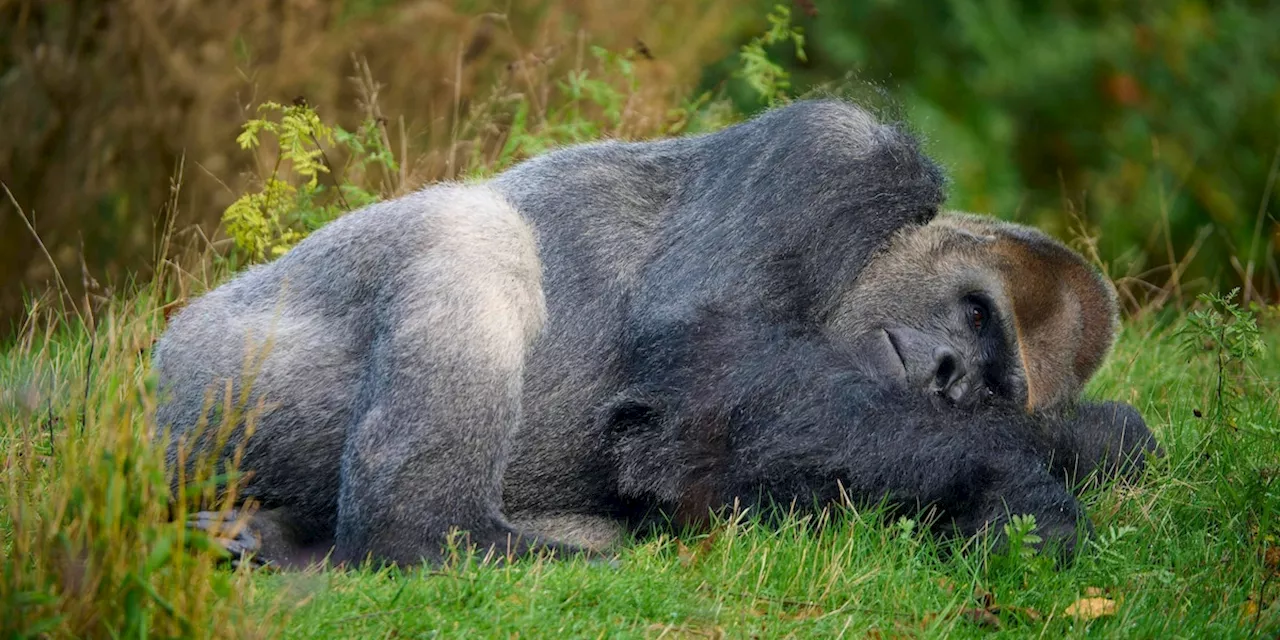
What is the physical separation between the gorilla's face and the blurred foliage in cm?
504

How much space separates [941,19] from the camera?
10930mm

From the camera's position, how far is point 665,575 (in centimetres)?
368

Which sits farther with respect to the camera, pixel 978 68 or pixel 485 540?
pixel 978 68

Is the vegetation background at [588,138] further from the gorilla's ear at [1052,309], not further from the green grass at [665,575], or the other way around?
the gorilla's ear at [1052,309]

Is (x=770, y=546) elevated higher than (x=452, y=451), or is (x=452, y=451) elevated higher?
(x=452, y=451)

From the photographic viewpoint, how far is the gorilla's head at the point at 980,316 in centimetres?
421

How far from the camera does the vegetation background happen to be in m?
3.18

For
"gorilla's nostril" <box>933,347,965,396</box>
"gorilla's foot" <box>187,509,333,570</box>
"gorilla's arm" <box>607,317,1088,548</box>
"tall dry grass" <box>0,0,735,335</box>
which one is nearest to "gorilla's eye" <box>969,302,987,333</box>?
"gorilla's nostril" <box>933,347,965,396</box>

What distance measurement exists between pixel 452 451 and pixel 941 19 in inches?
321

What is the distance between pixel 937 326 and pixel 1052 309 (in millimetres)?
411

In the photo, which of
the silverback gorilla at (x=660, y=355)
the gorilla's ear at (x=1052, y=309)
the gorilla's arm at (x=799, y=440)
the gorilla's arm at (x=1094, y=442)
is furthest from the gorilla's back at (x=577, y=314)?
the gorilla's arm at (x=1094, y=442)

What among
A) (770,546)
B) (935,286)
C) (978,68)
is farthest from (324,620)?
(978,68)

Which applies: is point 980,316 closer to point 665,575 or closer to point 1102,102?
point 665,575

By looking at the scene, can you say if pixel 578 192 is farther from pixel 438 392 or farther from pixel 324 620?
pixel 324 620
